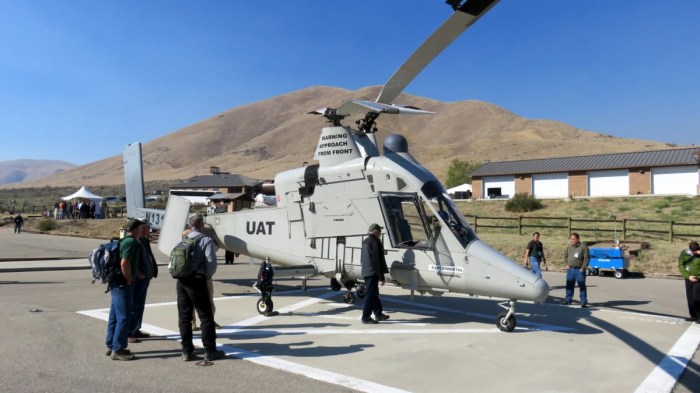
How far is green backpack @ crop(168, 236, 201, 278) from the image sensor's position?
5945 millimetres

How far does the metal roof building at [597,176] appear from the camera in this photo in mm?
44625

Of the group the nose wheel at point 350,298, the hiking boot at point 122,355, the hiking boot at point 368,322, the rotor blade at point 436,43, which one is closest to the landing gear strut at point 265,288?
the hiking boot at point 368,322

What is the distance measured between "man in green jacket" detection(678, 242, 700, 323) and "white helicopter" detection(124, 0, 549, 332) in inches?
140

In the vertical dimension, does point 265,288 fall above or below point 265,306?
above

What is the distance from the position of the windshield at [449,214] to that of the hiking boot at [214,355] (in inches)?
159

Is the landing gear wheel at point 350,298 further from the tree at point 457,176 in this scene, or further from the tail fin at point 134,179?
the tree at point 457,176

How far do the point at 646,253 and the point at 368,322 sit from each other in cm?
1499

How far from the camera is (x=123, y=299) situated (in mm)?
6180

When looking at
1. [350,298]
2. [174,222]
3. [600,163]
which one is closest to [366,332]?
[350,298]

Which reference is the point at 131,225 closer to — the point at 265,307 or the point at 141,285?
the point at 141,285

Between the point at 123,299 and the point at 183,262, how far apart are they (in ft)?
3.37

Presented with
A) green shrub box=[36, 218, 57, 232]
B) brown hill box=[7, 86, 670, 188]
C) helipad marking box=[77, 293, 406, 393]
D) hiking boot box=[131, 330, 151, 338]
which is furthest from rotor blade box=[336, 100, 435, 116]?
brown hill box=[7, 86, 670, 188]

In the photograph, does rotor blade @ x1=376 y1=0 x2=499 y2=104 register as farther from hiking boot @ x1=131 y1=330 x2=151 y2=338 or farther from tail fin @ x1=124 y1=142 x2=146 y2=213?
tail fin @ x1=124 y1=142 x2=146 y2=213

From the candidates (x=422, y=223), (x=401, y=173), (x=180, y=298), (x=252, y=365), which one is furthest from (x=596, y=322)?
(x=180, y=298)
